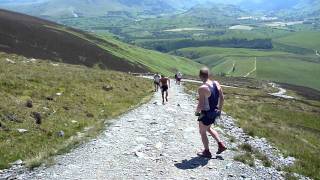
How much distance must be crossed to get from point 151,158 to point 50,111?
408 inches

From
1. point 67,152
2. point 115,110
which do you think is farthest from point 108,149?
point 115,110

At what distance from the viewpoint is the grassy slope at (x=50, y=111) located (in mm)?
18719

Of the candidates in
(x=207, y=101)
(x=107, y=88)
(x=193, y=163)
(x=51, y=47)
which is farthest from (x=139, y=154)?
(x=51, y=47)

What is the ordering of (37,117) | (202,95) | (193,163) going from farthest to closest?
1. (37,117)
2. (193,163)
3. (202,95)

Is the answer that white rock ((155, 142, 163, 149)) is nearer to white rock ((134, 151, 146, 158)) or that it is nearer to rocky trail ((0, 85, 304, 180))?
rocky trail ((0, 85, 304, 180))

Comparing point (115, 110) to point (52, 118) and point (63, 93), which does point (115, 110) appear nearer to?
point (63, 93)

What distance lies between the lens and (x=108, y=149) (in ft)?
60.3

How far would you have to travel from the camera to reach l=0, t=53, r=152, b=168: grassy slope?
18.7 metres

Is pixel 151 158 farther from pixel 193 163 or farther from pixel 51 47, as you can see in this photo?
pixel 51 47

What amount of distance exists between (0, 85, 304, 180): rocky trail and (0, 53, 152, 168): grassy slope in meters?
1.10

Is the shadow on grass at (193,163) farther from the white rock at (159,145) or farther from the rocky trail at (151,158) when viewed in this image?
the white rock at (159,145)

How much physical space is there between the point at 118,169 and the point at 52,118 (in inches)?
373

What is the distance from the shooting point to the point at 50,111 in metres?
25.4

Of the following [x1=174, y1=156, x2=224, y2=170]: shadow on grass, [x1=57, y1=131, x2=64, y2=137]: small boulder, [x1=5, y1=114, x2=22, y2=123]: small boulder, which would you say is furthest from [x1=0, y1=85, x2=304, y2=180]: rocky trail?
[x1=5, y1=114, x2=22, y2=123]: small boulder
